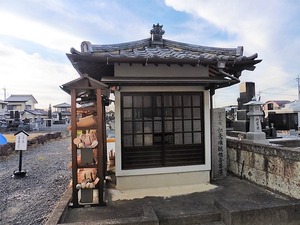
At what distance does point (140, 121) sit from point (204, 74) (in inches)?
87.6

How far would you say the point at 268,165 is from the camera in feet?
18.0

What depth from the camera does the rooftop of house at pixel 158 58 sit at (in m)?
4.94

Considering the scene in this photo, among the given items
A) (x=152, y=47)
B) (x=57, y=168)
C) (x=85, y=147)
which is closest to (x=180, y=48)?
(x=152, y=47)

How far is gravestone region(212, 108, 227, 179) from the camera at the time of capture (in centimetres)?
675

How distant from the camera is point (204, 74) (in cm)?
625

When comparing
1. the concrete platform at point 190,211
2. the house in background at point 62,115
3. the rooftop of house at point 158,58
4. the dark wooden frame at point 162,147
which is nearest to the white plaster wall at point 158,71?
the rooftop of house at point 158,58

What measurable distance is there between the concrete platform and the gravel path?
107 cm

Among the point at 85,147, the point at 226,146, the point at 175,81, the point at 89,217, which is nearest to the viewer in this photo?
the point at 89,217

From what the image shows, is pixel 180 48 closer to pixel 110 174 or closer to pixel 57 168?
pixel 110 174

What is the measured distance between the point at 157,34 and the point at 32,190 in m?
6.35

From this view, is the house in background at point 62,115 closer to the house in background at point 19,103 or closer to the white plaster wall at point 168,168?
the house in background at point 19,103

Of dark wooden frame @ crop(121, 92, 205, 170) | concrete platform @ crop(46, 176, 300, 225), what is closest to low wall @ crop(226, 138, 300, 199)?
concrete platform @ crop(46, 176, 300, 225)

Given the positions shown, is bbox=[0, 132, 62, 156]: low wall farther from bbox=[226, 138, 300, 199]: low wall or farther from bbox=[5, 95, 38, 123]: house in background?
bbox=[5, 95, 38, 123]: house in background

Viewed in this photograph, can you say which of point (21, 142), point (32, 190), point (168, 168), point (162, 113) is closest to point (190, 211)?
point (168, 168)
